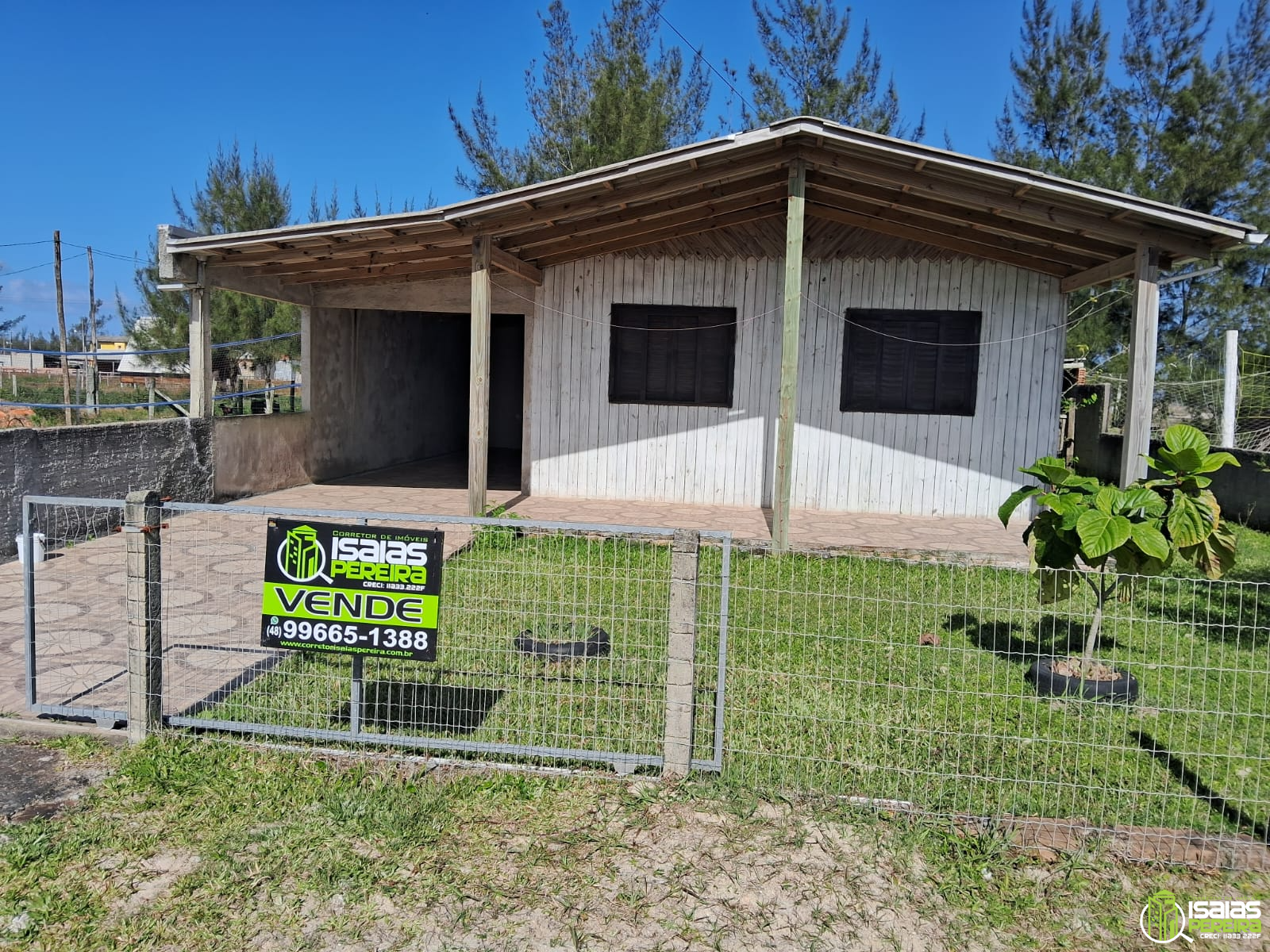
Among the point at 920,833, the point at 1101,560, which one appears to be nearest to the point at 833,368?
the point at 1101,560

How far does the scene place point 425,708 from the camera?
4266mm

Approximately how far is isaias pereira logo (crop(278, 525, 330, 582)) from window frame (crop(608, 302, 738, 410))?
23.6 ft

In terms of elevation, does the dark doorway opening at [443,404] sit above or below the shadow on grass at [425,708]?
above

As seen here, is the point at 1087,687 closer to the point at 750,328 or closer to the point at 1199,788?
the point at 1199,788

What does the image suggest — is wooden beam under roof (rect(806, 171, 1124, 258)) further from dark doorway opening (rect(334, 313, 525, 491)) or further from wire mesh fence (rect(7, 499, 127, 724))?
wire mesh fence (rect(7, 499, 127, 724))

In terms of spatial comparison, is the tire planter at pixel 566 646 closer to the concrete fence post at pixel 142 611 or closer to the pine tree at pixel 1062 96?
the concrete fence post at pixel 142 611

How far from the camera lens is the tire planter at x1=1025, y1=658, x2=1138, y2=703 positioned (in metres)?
4.76

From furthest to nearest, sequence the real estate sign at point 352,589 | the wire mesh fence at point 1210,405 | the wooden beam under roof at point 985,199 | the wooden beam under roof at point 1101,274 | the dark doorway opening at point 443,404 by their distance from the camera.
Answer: the dark doorway opening at point 443,404
the wire mesh fence at point 1210,405
the wooden beam under roof at point 1101,274
the wooden beam under roof at point 985,199
the real estate sign at point 352,589

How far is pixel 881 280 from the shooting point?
1034 cm

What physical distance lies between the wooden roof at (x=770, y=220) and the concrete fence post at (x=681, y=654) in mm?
4915

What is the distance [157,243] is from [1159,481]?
29.7 ft

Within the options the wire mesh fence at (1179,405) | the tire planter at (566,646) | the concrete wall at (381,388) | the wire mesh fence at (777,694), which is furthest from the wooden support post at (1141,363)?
the concrete wall at (381,388)

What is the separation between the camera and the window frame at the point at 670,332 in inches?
419

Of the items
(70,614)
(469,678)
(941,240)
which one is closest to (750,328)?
(941,240)
